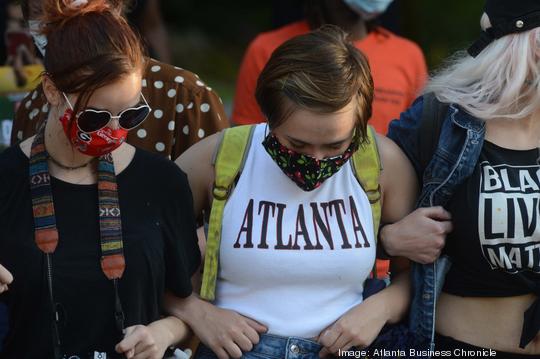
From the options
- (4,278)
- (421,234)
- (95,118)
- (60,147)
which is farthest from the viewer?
(421,234)

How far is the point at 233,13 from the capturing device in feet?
59.0

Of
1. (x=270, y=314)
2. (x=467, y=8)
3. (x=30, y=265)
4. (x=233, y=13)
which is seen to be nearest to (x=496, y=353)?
(x=270, y=314)

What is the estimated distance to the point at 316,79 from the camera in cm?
272

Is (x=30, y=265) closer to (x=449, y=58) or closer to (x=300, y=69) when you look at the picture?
(x=300, y=69)

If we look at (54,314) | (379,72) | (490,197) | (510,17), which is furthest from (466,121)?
(379,72)

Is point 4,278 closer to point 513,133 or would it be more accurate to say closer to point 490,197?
point 490,197

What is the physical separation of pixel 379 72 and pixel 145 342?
2.30 meters

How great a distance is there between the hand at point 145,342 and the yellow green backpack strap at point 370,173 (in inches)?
28.2

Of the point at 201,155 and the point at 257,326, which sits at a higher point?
the point at 201,155

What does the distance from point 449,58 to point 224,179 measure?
0.95 meters

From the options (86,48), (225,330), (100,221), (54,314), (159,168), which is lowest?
(225,330)

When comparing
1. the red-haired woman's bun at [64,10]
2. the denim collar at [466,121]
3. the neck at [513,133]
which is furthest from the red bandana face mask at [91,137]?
the neck at [513,133]

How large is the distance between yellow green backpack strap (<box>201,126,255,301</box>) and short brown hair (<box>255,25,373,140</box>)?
160 mm

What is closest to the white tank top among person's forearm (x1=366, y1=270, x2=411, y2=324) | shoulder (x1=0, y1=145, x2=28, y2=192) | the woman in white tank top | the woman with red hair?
the woman in white tank top
